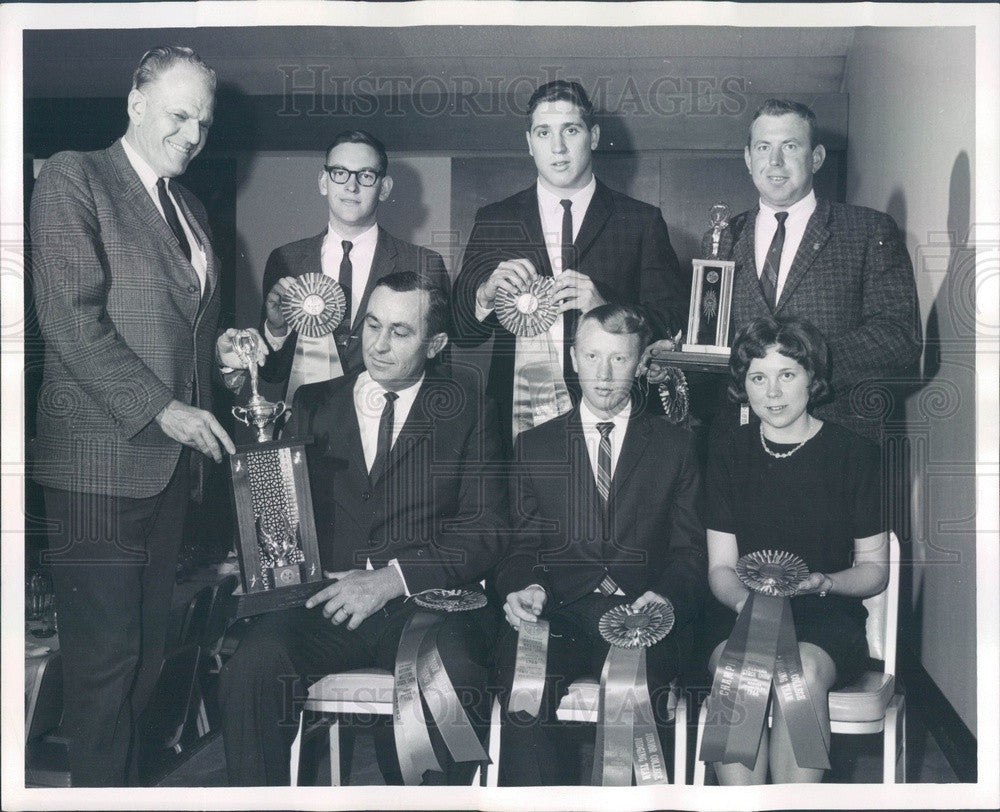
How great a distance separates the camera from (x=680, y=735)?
2.25 meters

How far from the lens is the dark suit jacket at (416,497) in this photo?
2.35 metres

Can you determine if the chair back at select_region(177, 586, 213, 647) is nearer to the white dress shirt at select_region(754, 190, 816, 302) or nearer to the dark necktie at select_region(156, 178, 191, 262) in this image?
the dark necktie at select_region(156, 178, 191, 262)

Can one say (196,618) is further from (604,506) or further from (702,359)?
(702,359)

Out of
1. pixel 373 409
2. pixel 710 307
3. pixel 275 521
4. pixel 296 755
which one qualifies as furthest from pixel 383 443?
pixel 710 307

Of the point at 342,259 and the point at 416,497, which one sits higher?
the point at 342,259

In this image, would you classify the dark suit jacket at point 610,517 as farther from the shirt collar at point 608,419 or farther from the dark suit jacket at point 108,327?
the dark suit jacket at point 108,327

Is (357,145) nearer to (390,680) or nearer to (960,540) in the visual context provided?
(390,680)

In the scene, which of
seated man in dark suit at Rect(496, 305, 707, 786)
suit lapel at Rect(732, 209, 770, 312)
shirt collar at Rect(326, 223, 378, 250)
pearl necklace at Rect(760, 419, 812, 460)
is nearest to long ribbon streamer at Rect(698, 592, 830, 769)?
seated man in dark suit at Rect(496, 305, 707, 786)

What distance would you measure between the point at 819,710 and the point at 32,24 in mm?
2520

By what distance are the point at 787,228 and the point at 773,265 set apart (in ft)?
0.34

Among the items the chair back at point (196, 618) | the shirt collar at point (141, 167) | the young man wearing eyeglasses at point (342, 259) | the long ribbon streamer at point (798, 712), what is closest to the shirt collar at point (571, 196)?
the young man wearing eyeglasses at point (342, 259)

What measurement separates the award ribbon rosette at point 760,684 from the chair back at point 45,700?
1590 millimetres

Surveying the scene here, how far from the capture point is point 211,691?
2.49 m

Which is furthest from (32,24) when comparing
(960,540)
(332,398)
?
(960,540)
